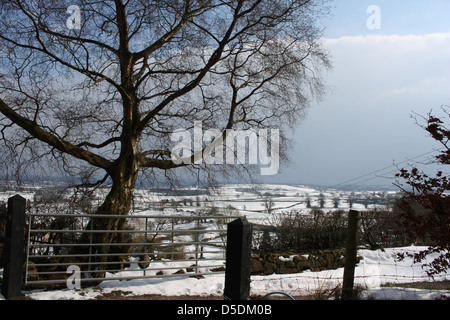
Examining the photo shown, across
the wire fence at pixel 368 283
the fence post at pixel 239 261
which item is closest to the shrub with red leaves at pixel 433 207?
the wire fence at pixel 368 283

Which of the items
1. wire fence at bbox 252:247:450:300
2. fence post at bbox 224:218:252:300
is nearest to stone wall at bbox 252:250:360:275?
wire fence at bbox 252:247:450:300

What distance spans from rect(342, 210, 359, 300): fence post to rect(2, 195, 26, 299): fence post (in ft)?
15.4

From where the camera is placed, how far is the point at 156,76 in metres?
11.4

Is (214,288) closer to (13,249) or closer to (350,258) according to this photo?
(350,258)

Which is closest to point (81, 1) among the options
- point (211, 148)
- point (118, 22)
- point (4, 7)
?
point (118, 22)

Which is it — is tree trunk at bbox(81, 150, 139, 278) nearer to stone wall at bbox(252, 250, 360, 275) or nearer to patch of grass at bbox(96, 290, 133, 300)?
patch of grass at bbox(96, 290, 133, 300)

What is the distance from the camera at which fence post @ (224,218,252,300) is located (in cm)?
298

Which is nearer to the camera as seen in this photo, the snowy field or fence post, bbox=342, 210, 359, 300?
fence post, bbox=342, 210, 359, 300

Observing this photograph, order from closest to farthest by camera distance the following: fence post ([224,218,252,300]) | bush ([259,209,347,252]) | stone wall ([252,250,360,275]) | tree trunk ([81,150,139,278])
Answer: fence post ([224,218,252,300]), tree trunk ([81,150,139,278]), stone wall ([252,250,360,275]), bush ([259,209,347,252])

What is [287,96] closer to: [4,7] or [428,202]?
[428,202]

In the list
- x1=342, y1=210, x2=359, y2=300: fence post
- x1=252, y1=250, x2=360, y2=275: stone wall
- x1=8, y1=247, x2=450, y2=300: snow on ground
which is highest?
x1=342, y1=210, x2=359, y2=300: fence post

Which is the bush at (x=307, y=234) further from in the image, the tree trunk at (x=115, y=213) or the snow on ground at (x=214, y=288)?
the tree trunk at (x=115, y=213)

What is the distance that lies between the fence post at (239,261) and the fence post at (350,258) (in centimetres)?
296
